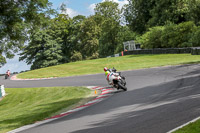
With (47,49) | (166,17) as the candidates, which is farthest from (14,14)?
(47,49)

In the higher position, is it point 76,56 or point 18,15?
point 18,15

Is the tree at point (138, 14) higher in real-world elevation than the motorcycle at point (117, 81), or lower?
higher

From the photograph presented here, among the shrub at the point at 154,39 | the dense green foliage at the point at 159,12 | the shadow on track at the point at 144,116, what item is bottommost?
the shadow on track at the point at 144,116

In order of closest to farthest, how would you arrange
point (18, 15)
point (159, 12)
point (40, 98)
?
point (18, 15) → point (40, 98) → point (159, 12)

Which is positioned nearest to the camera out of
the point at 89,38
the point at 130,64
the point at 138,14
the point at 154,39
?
the point at 130,64

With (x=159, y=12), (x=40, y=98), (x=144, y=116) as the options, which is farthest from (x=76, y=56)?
(x=144, y=116)

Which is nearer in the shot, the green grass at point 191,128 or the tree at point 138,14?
the green grass at point 191,128

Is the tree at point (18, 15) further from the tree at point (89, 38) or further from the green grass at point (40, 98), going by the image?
the tree at point (89, 38)

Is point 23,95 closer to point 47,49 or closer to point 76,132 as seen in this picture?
point 76,132

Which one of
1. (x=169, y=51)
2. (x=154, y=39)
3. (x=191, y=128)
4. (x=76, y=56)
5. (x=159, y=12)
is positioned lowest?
(x=191, y=128)

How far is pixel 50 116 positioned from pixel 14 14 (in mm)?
5515

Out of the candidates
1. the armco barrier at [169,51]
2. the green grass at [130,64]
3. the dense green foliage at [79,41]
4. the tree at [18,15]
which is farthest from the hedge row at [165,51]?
the tree at [18,15]

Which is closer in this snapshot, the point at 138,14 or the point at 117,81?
Answer: the point at 117,81

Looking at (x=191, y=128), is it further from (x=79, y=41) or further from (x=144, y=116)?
(x=79, y=41)
